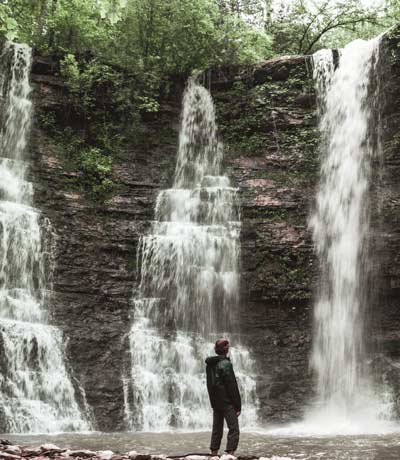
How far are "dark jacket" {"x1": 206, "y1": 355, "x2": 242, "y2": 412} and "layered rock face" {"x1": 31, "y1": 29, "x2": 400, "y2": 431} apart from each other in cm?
530

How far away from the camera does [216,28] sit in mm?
19891

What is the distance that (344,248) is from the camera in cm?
1491

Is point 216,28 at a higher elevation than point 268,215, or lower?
higher

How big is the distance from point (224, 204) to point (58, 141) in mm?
5431

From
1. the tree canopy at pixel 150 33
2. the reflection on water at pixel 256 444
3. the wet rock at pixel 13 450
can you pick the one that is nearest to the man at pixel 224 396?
the reflection on water at pixel 256 444

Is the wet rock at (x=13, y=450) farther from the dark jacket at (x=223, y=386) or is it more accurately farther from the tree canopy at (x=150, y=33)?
the tree canopy at (x=150, y=33)

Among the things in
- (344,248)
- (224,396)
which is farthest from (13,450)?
(344,248)

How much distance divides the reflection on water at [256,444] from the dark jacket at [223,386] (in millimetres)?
1000

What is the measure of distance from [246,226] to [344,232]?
2.62 m

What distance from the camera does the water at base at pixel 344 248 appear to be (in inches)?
510

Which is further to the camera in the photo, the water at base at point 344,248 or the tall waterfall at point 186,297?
the water at base at point 344,248

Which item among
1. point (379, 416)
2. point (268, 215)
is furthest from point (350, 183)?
point (379, 416)

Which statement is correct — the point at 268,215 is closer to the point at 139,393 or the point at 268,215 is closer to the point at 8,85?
the point at 139,393

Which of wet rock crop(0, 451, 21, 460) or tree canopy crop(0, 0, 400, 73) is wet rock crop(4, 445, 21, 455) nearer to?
wet rock crop(0, 451, 21, 460)
